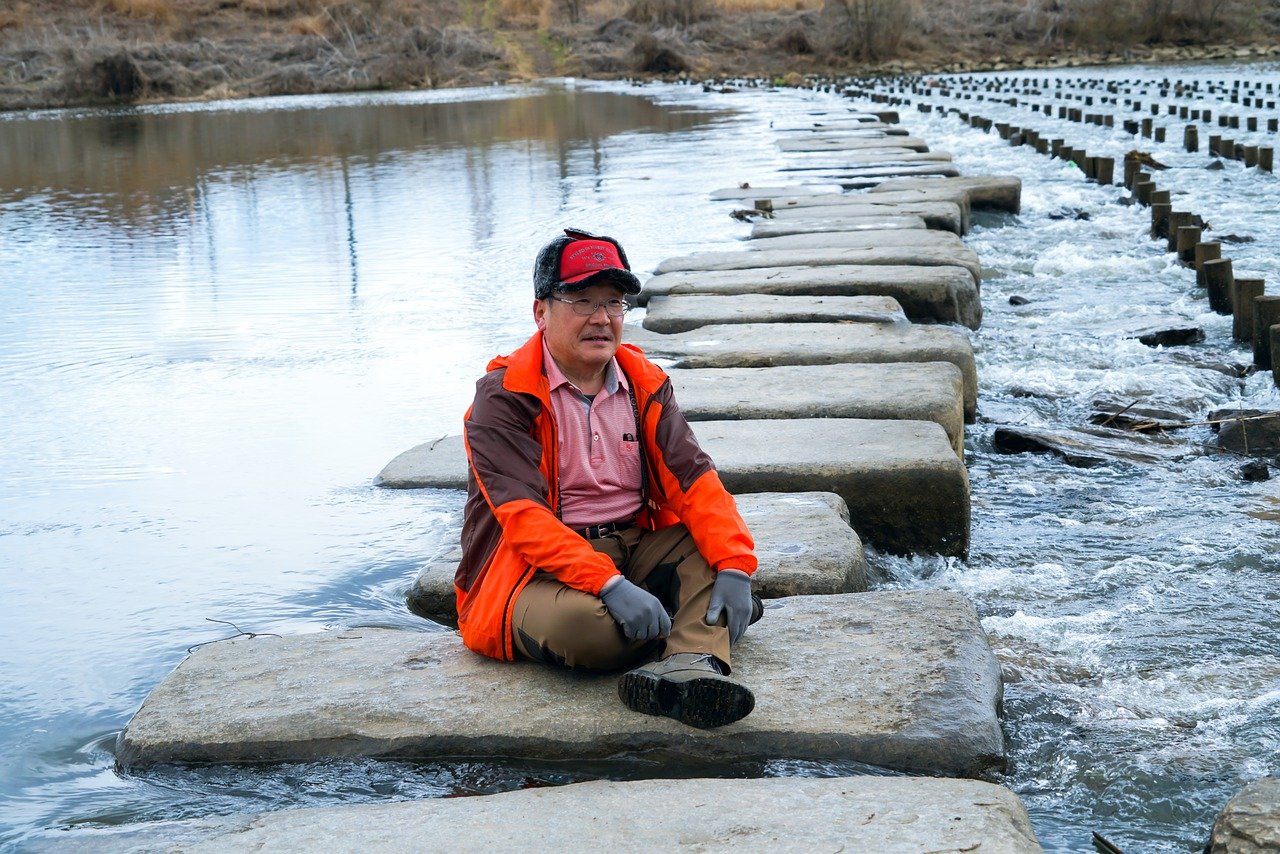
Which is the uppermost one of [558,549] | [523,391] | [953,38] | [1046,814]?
[953,38]

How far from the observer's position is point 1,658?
3.67m

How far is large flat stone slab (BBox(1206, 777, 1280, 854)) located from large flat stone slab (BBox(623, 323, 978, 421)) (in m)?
3.44

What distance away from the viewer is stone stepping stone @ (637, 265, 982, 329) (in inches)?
288

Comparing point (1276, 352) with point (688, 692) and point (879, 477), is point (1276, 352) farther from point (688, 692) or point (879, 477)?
point (688, 692)

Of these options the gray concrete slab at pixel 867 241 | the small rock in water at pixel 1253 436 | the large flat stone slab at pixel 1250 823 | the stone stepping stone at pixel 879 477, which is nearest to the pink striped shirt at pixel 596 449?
the stone stepping stone at pixel 879 477

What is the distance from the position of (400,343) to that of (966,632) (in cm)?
452

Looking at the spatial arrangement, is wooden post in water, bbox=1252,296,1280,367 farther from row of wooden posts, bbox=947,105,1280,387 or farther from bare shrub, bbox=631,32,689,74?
bare shrub, bbox=631,32,689,74

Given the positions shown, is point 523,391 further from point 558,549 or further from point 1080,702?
point 1080,702

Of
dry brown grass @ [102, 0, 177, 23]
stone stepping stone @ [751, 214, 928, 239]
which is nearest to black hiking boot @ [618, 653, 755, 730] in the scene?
stone stepping stone @ [751, 214, 928, 239]

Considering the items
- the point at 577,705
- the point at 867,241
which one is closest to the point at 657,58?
the point at 867,241

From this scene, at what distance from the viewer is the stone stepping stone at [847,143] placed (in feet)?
53.2

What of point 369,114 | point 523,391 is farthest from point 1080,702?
point 369,114

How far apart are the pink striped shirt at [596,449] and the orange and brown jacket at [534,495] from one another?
28mm

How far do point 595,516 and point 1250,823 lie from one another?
156cm
